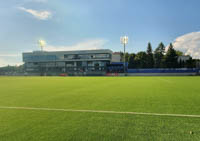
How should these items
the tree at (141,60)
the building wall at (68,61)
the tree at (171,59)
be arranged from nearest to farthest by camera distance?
the tree at (171,59), the tree at (141,60), the building wall at (68,61)

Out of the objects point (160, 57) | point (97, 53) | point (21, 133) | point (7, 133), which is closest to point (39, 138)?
point (21, 133)

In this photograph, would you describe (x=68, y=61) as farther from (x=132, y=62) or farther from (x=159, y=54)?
(x=159, y=54)

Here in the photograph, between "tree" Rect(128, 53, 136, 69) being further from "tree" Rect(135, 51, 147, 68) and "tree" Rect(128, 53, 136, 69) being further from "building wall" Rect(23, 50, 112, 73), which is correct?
"building wall" Rect(23, 50, 112, 73)

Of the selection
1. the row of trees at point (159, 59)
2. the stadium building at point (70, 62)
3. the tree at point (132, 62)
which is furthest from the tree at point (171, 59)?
the stadium building at point (70, 62)

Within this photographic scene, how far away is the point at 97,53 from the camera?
61594mm

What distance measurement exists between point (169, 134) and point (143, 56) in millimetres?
61850

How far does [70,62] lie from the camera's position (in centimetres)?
6494

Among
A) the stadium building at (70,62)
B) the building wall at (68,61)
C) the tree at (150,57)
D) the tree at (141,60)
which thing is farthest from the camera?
the building wall at (68,61)

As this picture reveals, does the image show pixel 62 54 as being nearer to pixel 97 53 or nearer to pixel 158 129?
pixel 97 53

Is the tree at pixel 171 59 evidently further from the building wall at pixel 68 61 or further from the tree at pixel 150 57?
the building wall at pixel 68 61

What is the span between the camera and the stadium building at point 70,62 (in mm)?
60500

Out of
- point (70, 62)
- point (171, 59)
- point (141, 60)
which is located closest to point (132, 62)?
point (141, 60)

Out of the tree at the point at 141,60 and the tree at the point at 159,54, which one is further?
the tree at the point at 141,60

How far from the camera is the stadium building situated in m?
Answer: 60.5
